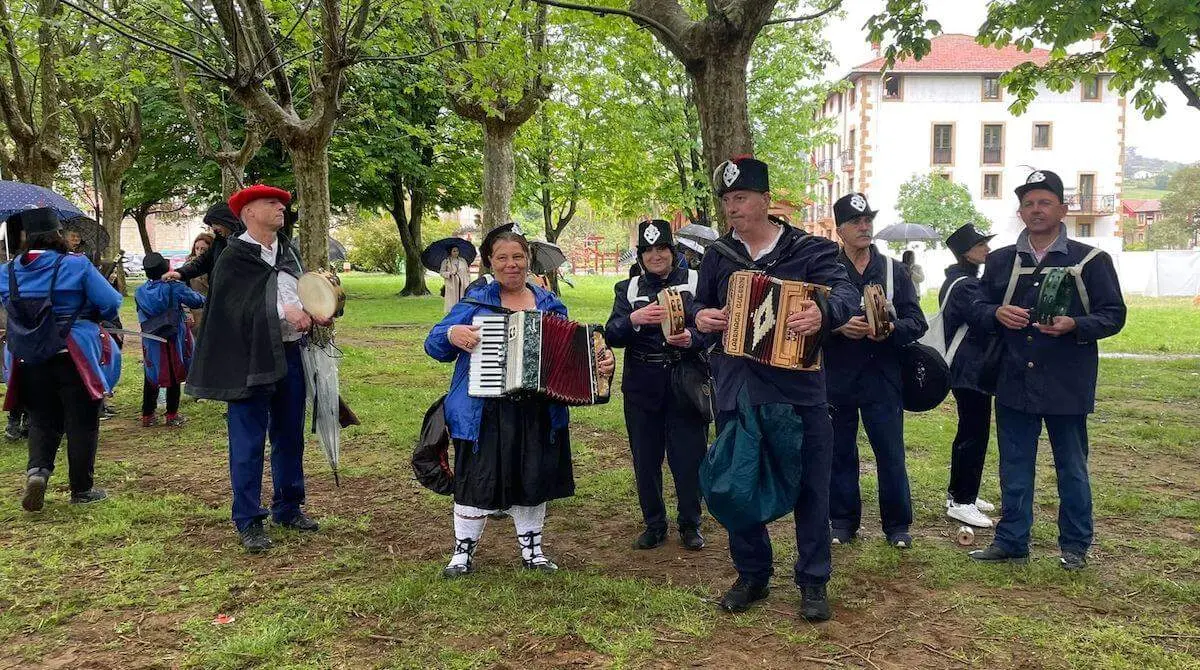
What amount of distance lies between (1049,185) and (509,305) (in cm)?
326

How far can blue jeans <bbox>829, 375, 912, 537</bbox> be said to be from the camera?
521 centimetres

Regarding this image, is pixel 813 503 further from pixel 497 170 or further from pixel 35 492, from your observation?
pixel 497 170

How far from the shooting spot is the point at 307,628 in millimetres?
4152

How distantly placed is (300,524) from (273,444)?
1.96ft

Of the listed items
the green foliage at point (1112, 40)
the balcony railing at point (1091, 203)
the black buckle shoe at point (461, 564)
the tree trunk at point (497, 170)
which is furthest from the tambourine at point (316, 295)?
the balcony railing at point (1091, 203)

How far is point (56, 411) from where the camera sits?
6152mm

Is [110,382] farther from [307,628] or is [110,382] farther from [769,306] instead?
[769,306]

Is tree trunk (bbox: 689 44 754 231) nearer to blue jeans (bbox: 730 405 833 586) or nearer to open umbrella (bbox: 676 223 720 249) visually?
open umbrella (bbox: 676 223 720 249)

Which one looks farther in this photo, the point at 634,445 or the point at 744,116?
the point at 744,116

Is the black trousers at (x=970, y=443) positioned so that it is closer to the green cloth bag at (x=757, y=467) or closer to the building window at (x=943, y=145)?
the green cloth bag at (x=757, y=467)

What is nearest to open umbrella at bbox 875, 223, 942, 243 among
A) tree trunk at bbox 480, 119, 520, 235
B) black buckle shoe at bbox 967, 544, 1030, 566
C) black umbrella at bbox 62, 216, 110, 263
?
tree trunk at bbox 480, 119, 520, 235

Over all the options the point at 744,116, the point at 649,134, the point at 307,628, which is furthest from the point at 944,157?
the point at 307,628

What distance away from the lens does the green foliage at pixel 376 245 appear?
170 feet

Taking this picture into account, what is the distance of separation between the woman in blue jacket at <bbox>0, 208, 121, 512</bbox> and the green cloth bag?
4.76 metres
